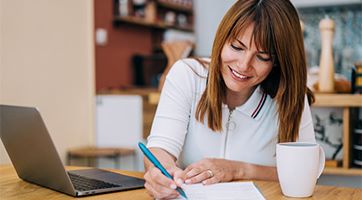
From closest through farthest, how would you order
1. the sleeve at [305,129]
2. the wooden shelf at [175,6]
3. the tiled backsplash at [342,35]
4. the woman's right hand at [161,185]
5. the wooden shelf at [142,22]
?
the woman's right hand at [161,185]
the sleeve at [305,129]
the wooden shelf at [142,22]
the tiled backsplash at [342,35]
the wooden shelf at [175,6]

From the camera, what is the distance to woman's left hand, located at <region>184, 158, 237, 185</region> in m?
1.14

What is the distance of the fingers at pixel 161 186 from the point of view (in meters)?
1.02

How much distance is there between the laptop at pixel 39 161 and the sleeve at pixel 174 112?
0.16 meters

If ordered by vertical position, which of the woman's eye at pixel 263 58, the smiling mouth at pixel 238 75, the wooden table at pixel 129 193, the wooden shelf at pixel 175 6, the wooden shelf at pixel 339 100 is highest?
the wooden shelf at pixel 175 6

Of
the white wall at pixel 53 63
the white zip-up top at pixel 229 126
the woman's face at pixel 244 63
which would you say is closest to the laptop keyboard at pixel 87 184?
the white zip-up top at pixel 229 126

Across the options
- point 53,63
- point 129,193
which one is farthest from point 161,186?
point 53,63

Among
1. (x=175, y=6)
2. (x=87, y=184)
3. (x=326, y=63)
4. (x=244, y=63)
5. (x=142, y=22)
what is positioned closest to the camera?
(x=87, y=184)

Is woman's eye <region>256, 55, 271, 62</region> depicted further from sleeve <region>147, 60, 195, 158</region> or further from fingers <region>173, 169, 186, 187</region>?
fingers <region>173, 169, 186, 187</region>

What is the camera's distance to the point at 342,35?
4512 mm

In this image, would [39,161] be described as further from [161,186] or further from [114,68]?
[114,68]

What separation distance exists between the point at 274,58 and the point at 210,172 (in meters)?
0.35

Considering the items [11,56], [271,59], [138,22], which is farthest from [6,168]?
[138,22]

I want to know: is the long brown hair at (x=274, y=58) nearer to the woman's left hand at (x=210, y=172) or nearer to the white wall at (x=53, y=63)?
the woman's left hand at (x=210, y=172)

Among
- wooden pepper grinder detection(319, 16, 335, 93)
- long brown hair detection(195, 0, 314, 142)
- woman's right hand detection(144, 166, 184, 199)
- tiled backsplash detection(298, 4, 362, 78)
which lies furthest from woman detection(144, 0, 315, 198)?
tiled backsplash detection(298, 4, 362, 78)
